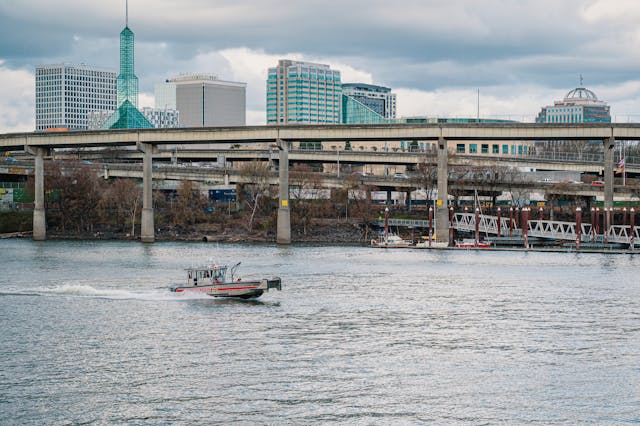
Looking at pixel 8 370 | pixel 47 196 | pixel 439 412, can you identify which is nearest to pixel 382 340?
pixel 439 412

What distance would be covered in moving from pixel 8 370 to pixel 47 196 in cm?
12730


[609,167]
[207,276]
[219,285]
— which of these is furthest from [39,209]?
[609,167]

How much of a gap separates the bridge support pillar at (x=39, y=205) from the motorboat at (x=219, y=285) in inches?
3259

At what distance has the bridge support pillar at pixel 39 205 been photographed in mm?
150625

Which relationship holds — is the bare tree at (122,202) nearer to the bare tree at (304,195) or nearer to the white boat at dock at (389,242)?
the bare tree at (304,195)

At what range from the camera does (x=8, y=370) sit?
1897 inches

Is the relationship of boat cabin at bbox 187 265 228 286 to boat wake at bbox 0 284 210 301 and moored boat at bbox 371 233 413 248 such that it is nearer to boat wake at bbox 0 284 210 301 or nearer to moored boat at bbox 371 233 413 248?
boat wake at bbox 0 284 210 301

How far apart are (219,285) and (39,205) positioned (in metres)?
87.5

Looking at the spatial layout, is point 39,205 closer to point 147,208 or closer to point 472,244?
point 147,208

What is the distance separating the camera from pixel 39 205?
Answer: 152125mm

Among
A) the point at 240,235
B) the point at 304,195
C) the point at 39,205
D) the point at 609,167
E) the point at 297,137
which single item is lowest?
the point at 240,235

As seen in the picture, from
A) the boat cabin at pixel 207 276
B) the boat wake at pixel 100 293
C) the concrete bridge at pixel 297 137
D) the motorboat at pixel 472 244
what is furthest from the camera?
the concrete bridge at pixel 297 137

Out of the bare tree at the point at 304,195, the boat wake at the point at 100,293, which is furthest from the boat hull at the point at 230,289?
the bare tree at the point at 304,195

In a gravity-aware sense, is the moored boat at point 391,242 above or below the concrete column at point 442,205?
below
